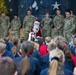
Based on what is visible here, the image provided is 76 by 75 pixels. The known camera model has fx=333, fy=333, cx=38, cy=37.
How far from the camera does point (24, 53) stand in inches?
184

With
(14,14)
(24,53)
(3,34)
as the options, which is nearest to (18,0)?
(14,14)

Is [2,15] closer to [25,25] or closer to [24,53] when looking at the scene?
[25,25]

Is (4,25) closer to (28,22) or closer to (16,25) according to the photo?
(16,25)

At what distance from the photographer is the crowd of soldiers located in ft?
55.8

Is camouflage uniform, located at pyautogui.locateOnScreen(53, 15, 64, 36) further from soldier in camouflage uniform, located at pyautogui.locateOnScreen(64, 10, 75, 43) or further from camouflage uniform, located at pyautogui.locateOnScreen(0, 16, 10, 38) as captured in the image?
camouflage uniform, located at pyautogui.locateOnScreen(0, 16, 10, 38)

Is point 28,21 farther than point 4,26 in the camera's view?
No

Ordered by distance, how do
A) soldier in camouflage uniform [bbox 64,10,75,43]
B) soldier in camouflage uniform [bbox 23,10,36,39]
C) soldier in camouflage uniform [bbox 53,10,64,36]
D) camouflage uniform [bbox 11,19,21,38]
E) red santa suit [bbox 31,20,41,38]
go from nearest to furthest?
soldier in camouflage uniform [bbox 64,10,75,43] → red santa suit [bbox 31,20,41,38] → soldier in camouflage uniform [bbox 53,10,64,36] → soldier in camouflage uniform [bbox 23,10,36,39] → camouflage uniform [bbox 11,19,21,38]

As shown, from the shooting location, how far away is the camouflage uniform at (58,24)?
17484mm

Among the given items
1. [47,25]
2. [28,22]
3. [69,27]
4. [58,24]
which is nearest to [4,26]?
[28,22]

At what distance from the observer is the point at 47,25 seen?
707 inches

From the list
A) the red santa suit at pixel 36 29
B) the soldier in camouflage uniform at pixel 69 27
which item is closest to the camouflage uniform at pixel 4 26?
the red santa suit at pixel 36 29

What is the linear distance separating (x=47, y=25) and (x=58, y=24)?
0.68 metres

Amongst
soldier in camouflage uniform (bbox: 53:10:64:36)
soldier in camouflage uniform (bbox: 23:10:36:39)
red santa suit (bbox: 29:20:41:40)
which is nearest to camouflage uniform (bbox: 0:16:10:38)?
soldier in camouflage uniform (bbox: 23:10:36:39)

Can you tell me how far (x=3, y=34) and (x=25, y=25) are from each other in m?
1.38
